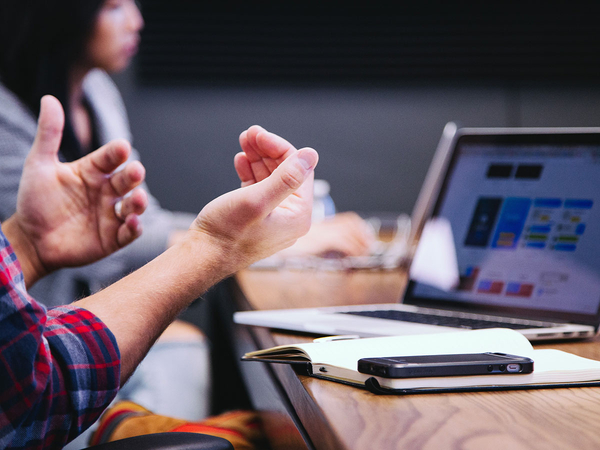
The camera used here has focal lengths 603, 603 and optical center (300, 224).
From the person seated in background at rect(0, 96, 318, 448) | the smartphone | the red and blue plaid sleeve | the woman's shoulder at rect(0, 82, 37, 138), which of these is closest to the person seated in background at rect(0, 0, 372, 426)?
the woman's shoulder at rect(0, 82, 37, 138)

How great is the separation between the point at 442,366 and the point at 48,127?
2.65 feet

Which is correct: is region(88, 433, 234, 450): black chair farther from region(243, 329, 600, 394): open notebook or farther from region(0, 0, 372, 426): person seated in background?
region(0, 0, 372, 426): person seated in background

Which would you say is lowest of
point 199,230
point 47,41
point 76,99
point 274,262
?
point 274,262

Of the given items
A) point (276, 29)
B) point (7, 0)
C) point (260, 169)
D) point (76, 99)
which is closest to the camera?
point (260, 169)

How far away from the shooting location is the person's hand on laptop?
106 cm

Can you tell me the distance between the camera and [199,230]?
0.76 meters

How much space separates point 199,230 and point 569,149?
624 millimetres

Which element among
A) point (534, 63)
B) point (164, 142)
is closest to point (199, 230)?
point (164, 142)

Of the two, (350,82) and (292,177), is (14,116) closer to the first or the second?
(292,177)

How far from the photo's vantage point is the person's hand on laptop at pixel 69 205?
1057 mm

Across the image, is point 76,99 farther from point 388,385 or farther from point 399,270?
point 388,385

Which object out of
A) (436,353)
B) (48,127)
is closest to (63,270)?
(48,127)

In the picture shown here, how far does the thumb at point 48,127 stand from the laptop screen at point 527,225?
27.6 inches

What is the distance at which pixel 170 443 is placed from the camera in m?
0.59
